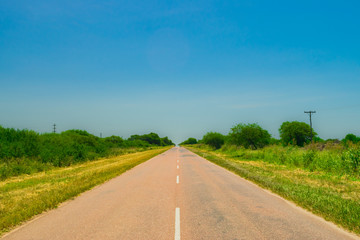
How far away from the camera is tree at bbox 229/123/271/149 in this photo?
38250 mm

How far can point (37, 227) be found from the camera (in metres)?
5.49

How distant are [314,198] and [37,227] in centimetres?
826

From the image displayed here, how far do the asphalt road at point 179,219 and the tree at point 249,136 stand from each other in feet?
101

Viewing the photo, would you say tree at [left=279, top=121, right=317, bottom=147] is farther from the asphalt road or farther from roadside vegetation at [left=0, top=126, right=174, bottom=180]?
the asphalt road

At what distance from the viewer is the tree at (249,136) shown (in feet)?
125

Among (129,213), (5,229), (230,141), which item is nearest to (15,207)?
(5,229)

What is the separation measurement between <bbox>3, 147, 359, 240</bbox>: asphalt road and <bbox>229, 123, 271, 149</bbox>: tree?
30635mm

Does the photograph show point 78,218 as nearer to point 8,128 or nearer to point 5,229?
point 5,229

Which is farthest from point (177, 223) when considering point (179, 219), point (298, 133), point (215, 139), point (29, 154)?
point (298, 133)

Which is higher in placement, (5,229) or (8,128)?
(8,128)

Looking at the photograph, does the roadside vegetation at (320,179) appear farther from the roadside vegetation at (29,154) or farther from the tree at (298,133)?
the tree at (298,133)

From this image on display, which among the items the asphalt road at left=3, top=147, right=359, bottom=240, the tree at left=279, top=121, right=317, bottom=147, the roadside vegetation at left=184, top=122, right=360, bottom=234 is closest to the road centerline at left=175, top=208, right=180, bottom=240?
the asphalt road at left=3, top=147, right=359, bottom=240

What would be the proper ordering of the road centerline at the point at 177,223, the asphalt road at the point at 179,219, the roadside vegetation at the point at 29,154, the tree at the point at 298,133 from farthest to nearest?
1. the tree at the point at 298,133
2. the roadside vegetation at the point at 29,154
3. the asphalt road at the point at 179,219
4. the road centerline at the point at 177,223

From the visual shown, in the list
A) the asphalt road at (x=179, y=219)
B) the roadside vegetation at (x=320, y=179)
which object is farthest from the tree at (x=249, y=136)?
the asphalt road at (x=179, y=219)
